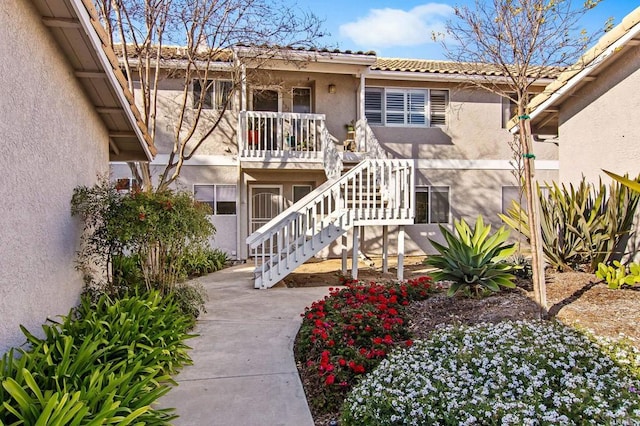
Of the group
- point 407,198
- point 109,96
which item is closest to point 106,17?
point 109,96

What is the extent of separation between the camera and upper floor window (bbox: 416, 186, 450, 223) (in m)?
15.5

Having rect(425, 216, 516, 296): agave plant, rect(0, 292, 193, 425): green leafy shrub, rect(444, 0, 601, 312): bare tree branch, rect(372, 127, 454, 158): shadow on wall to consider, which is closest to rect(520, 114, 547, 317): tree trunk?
rect(444, 0, 601, 312): bare tree branch

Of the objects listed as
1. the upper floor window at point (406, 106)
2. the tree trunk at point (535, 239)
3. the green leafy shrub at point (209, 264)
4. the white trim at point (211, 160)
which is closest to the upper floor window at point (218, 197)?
the white trim at point (211, 160)

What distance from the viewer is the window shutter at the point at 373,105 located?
15.2 metres

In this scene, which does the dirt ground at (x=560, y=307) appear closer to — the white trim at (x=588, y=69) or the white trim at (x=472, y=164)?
the white trim at (x=588, y=69)

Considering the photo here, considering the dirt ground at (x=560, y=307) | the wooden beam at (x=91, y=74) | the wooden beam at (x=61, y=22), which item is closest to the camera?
the wooden beam at (x=61, y=22)

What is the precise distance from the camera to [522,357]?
12.1 feet

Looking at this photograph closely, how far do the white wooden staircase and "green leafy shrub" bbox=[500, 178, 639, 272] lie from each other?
3213 mm

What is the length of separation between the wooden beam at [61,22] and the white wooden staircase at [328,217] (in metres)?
4.90

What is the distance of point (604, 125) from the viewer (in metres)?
7.77

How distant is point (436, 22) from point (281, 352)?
227 inches

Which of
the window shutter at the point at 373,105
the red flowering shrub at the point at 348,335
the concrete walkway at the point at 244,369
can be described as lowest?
the concrete walkway at the point at 244,369

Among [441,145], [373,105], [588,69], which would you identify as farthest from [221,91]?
[588,69]

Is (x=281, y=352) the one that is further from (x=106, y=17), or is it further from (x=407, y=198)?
(x=106, y=17)
